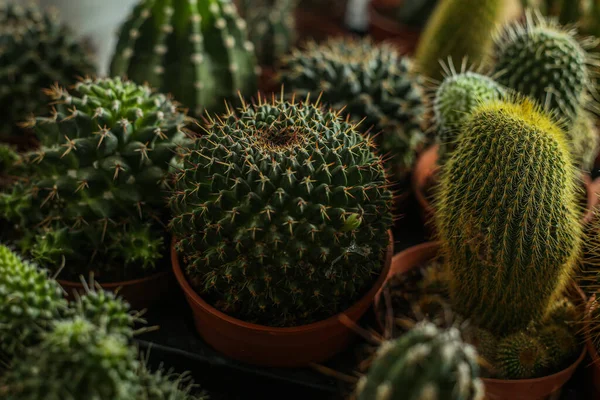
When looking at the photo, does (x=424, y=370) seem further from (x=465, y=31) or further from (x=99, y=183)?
A: (x=465, y=31)

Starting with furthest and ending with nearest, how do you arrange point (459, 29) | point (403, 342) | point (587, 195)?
point (459, 29) → point (587, 195) → point (403, 342)

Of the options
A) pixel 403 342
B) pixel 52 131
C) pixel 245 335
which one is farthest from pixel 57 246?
pixel 403 342

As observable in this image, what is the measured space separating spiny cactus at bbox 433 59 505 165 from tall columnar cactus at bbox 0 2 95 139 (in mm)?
1015

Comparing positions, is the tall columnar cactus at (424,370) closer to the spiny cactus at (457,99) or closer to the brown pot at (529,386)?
the brown pot at (529,386)

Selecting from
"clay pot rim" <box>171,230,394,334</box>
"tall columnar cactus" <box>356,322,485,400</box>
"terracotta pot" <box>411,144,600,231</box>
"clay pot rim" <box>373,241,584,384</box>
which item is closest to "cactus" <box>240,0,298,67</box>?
"terracotta pot" <box>411,144,600,231</box>

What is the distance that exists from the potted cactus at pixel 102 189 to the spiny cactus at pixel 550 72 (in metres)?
0.84

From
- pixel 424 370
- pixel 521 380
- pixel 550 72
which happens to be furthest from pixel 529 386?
pixel 550 72

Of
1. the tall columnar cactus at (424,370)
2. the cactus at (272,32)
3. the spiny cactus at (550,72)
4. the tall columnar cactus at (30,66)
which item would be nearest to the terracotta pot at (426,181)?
the spiny cactus at (550,72)

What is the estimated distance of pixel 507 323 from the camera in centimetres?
119

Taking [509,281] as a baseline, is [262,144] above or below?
above

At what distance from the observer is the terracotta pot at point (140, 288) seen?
47.9 inches

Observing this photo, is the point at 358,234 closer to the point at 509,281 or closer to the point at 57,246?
the point at 509,281

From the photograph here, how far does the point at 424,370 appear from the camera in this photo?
2.39 feet

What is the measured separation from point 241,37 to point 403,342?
1.12m
